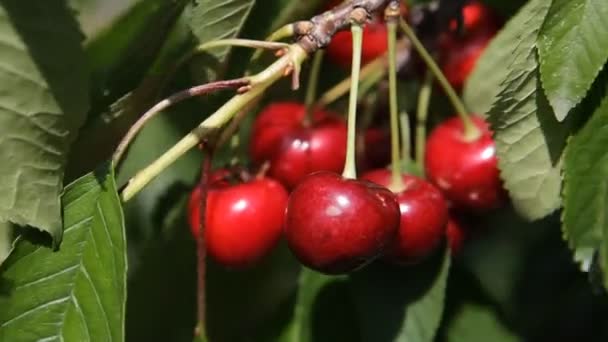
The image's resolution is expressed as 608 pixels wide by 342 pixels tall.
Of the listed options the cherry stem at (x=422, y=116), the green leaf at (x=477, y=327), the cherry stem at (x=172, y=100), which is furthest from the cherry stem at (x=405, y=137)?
the cherry stem at (x=172, y=100)

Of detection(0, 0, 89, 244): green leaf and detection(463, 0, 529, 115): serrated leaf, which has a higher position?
detection(0, 0, 89, 244): green leaf

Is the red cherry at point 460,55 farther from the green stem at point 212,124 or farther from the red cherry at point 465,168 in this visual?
the green stem at point 212,124

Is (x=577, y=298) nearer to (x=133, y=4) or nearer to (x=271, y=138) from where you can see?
(x=271, y=138)

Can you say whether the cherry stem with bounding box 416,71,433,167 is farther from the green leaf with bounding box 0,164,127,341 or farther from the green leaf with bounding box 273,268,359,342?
the green leaf with bounding box 0,164,127,341

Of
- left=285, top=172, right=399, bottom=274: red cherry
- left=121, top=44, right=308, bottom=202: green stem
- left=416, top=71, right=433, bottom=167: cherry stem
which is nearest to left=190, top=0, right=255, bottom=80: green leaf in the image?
left=121, top=44, right=308, bottom=202: green stem

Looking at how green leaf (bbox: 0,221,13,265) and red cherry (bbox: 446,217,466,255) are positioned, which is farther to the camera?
red cherry (bbox: 446,217,466,255)

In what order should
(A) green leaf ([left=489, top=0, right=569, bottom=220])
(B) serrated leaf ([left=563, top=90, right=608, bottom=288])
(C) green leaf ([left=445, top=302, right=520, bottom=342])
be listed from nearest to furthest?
(B) serrated leaf ([left=563, top=90, right=608, bottom=288]) → (A) green leaf ([left=489, top=0, right=569, bottom=220]) → (C) green leaf ([left=445, top=302, right=520, bottom=342])

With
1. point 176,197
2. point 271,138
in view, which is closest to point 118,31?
point 176,197
